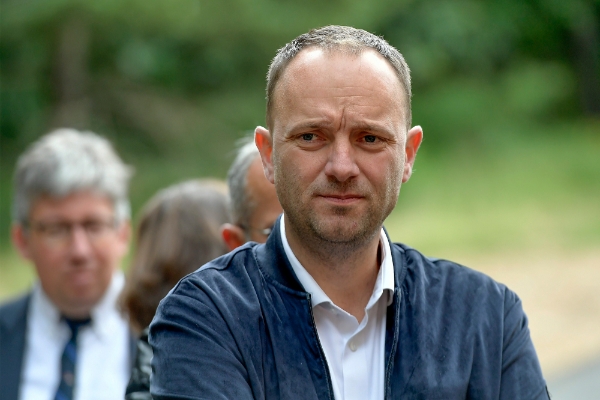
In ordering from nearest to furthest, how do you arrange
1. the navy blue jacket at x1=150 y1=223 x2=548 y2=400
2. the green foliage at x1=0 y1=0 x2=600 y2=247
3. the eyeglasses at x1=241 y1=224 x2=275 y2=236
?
the navy blue jacket at x1=150 y1=223 x2=548 y2=400, the eyeglasses at x1=241 y1=224 x2=275 y2=236, the green foliage at x1=0 y1=0 x2=600 y2=247

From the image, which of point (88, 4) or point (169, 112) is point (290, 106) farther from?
point (169, 112)

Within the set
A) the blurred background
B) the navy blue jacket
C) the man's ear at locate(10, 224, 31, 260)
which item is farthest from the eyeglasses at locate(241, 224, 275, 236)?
the blurred background

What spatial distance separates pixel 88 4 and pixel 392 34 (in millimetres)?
5704

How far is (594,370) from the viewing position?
247 inches

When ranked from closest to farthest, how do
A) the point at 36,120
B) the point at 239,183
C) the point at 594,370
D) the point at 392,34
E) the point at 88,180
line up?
the point at 239,183, the point at 88,180, the point at 594,370, the point at 36,120, the point at 392,34

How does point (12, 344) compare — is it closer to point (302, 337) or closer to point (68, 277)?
point (68, 277)

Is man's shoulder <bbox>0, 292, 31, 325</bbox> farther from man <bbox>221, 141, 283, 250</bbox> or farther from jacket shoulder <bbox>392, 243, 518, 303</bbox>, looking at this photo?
jacket shoulder <bbox>392, 243, 518, 303</bbox>

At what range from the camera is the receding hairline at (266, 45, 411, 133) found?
1507mm

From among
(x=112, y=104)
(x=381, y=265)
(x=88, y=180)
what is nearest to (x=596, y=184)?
(x=112, y=104)

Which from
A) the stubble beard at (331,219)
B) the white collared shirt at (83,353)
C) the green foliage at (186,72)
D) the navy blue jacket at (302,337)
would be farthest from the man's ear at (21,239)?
the green foliage at (186,72)

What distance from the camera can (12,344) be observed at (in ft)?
9.82

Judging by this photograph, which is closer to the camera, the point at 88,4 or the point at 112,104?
the point at 88,4

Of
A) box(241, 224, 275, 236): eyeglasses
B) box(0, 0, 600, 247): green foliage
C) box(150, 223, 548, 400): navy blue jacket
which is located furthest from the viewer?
box(0, 0, 600, 247): green foliage

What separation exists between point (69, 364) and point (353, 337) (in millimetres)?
1716
